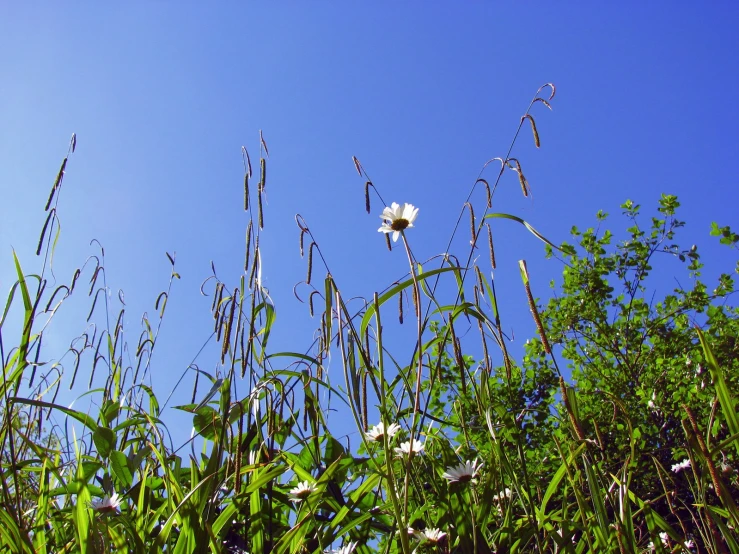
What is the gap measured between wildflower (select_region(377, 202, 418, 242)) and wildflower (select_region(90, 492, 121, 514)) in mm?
772

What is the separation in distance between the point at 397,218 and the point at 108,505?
839 mm

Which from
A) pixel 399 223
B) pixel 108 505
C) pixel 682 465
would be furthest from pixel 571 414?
pixel 682 465

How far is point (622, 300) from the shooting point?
4582mm

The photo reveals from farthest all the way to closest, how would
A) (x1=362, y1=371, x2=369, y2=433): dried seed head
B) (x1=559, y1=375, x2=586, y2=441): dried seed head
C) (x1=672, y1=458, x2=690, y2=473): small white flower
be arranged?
(x1=672, y1=458, x2=690, y2=473): small white flower
(x1=362, y1=371, x2=369, y2=433): dried seed head
(x1=559, y1=375, x2=586, y2=441): dried seed head

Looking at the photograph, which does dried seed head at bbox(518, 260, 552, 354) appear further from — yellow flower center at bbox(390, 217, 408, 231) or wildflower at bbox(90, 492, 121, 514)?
wildflower at bbox(90, 492, 121, 514)

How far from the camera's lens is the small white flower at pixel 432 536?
112cm

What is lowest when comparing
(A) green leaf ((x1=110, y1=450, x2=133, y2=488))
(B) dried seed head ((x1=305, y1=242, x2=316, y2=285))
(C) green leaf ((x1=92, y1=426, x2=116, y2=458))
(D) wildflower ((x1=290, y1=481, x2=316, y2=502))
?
(D) wildflower ((x1=290, y1=481, x2=316, y2=502))

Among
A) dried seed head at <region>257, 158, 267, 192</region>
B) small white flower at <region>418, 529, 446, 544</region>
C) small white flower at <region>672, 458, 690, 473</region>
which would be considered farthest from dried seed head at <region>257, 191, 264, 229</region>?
small white flower at <region>672, 458, 690, 473</region>

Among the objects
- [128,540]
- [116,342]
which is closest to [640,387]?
[116,342]

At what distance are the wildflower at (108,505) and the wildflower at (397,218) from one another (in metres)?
0.77

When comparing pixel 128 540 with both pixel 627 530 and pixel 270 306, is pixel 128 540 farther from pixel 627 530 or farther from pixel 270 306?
pixel 627 530

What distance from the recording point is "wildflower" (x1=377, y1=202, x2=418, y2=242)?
140cm

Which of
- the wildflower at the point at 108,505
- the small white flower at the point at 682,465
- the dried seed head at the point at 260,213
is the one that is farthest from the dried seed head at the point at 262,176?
the small white flower at the point at 682,465

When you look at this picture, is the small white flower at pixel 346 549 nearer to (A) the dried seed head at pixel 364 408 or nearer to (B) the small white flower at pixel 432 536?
(B) the small white flower at pixel 432 536
